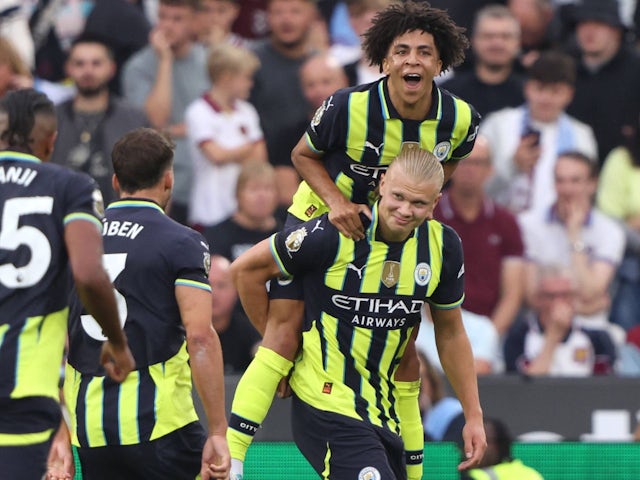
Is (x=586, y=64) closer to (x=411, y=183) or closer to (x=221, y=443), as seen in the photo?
(x=411, y=183)

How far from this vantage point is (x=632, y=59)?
38.9 feet

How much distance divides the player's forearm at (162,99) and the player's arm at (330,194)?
4893mm

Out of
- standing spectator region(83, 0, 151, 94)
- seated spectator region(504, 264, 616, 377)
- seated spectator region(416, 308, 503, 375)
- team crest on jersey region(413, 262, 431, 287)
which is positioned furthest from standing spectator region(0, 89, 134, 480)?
standing spectator region(83, 0, 151, 94)

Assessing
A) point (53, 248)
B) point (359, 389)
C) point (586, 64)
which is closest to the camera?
point (53, 248)

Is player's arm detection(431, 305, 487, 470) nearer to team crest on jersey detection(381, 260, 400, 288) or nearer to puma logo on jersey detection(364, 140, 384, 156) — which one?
team crest on jersey detection(381, 260, 400, 288)

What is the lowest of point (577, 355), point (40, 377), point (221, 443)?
point (577, 355)

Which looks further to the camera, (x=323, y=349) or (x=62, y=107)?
(x=62, y=107)

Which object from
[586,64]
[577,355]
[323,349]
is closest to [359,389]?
[323,349]

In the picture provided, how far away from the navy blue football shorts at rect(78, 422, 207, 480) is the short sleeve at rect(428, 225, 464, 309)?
1.26 m

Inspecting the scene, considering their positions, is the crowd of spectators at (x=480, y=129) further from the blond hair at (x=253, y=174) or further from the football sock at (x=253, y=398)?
the football sock at (x=253, y=398)

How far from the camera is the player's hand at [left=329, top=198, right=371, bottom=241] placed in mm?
6234

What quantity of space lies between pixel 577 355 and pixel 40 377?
6.00 m

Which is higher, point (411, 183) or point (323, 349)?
point (411, 183)

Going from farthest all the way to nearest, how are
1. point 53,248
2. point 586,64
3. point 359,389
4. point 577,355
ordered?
point 586,64
point 577,355
point 359,389
point 53,248
